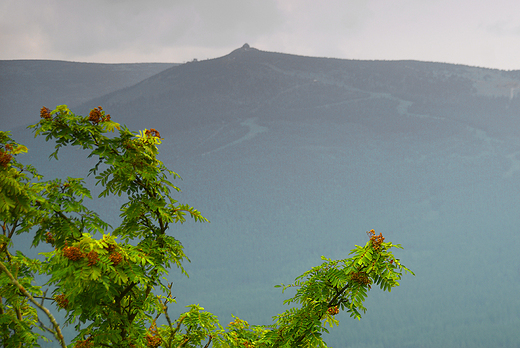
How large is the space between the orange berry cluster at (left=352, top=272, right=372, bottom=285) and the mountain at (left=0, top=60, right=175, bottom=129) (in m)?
73.3

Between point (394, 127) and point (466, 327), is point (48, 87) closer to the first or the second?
point (394, 127)

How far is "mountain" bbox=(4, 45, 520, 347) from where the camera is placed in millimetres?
32344

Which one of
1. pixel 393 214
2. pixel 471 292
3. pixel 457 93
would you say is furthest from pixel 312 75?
pixel 471 292

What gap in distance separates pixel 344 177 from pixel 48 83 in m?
64.1

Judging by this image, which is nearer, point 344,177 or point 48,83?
point 344,177

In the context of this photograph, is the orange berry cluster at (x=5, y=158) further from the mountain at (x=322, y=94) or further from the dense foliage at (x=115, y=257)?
the mountain at (x=322, y=94)

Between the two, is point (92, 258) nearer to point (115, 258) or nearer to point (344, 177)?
point (115, 258)

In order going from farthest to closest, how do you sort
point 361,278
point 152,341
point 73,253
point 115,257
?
point 152,341, point 361,278, point 115,257, point 73,253

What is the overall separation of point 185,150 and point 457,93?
51075 millimetres

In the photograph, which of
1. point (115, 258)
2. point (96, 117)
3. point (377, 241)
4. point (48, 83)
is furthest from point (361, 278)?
point (48, 83)

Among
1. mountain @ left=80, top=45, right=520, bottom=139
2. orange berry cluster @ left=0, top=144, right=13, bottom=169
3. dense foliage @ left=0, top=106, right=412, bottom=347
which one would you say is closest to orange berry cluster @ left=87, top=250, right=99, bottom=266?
dense foliage @ left=0, top=106, right=412, bottom=347

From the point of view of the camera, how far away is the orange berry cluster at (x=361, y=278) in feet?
7.30

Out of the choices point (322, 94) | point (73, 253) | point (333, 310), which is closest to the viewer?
point (73, 253)

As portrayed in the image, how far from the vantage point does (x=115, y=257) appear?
2096 millimetres
